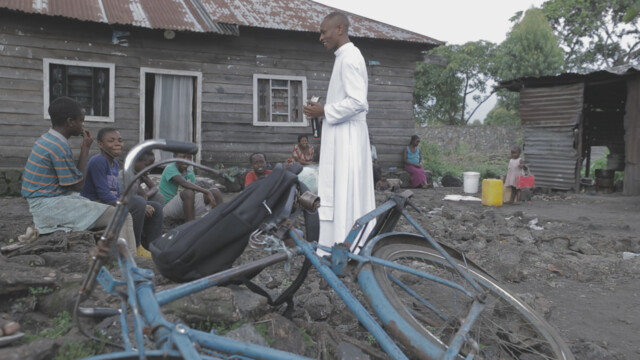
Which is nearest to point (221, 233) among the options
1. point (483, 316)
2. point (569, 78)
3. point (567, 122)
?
point (483, 316)

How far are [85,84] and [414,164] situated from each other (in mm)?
7528

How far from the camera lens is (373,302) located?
2.07 metres

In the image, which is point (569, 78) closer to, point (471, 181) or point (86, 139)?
point (471, 181)

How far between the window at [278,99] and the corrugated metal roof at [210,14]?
123cm

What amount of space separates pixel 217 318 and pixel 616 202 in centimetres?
1098

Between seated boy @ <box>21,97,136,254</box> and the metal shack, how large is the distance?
11390 millimetres

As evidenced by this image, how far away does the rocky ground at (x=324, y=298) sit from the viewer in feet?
7.76

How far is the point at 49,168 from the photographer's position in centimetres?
343

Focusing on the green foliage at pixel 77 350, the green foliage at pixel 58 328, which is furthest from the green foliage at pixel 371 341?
the green foliage at pixel 58 328

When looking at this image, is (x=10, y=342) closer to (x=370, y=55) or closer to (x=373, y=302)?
(x=373, y=302)

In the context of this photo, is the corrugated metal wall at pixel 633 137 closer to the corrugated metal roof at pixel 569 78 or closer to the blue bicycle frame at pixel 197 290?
the corrugated metal roof at pixel 569 78

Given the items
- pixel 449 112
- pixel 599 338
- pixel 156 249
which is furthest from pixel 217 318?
pixel 449 112

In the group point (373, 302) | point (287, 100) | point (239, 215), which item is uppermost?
point (287, 100)

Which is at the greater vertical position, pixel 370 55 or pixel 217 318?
pixel 370 55
